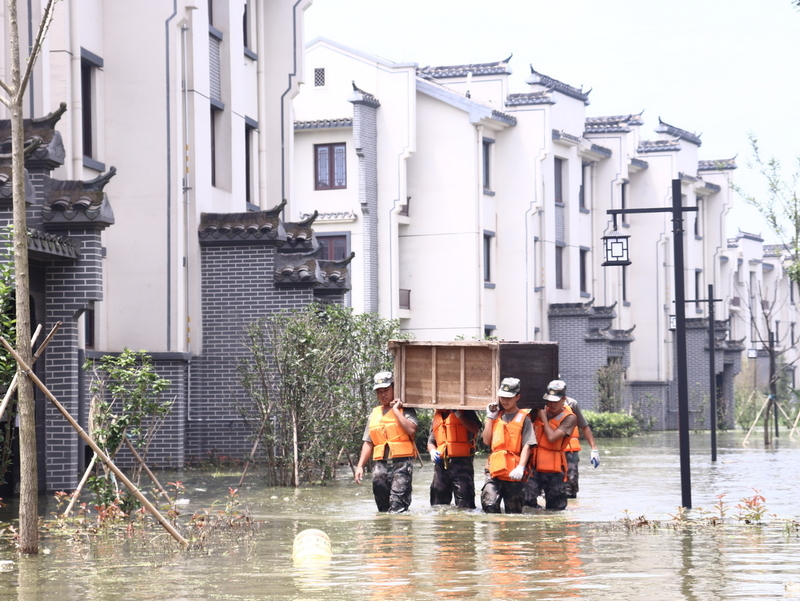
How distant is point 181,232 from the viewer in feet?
76.3

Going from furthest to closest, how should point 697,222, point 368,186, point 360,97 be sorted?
1. point 697,222
2. point 368,186
3. point 360,97

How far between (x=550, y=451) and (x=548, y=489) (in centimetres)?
45

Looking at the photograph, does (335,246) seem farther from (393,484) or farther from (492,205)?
(393,484)

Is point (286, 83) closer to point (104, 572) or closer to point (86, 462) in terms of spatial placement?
point (86, 462)

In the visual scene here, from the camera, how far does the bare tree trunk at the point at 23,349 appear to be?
1144cm

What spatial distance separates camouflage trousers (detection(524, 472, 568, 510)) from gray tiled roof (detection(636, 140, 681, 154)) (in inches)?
1476

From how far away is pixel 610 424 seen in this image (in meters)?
41.7

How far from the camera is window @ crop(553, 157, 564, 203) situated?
1784 inches

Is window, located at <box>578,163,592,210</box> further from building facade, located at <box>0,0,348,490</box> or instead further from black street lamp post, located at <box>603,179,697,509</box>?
black street lamp post, located at <box>603,179,697,509</box>

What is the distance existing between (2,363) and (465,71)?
31.0 metres

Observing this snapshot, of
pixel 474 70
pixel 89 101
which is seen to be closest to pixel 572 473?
pixel 89 101

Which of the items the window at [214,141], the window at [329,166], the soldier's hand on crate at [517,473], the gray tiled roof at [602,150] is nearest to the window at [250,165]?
the window at [214,141]

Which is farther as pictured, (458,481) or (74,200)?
(74,200)

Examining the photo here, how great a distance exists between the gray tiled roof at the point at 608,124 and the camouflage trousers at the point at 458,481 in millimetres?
34010
